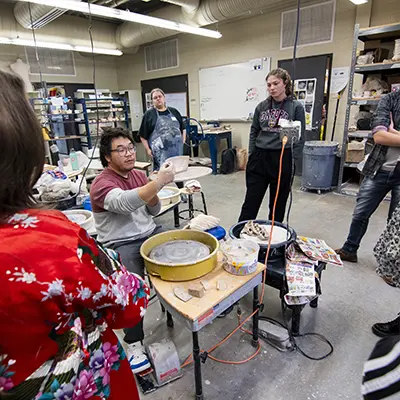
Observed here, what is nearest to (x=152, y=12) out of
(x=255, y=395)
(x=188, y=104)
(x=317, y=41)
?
(x=188, y=104)

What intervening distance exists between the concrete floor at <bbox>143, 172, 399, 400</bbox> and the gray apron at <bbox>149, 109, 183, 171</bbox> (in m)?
2.03

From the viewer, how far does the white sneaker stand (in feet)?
4.55

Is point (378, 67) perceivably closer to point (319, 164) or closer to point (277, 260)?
point (319, 164)

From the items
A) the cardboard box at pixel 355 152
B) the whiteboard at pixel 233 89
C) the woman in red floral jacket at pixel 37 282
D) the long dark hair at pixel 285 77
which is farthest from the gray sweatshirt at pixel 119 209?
the whiteboard at pixel 233 89

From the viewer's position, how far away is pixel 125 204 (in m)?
1.43

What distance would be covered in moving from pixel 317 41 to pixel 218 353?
195 inches

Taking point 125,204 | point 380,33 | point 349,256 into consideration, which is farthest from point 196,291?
point 380,33

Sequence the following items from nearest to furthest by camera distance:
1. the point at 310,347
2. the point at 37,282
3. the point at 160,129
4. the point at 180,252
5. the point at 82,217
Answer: the point at 37,282 < the point at 180,252 < the point at 310,347 < the point at 82,217 < the point at 160,129

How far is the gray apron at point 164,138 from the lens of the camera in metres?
3.44

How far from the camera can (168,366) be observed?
4.60 ft

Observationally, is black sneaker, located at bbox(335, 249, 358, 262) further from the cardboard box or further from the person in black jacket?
the cardboard box

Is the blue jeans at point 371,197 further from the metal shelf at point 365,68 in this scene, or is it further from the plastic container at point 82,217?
the plastic container at point 82,217

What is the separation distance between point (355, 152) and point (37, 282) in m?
4.34

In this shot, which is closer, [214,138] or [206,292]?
[206,292]
